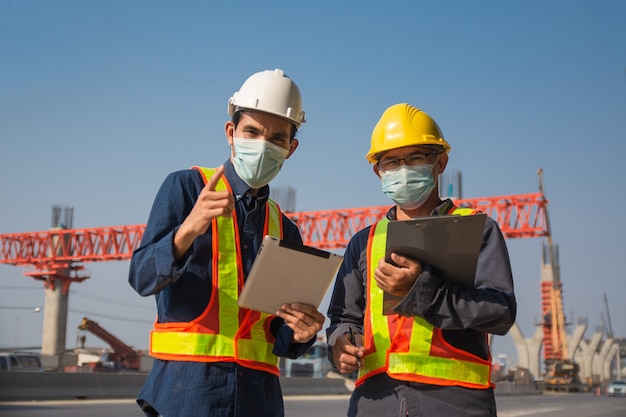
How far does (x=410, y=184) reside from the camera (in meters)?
3.24

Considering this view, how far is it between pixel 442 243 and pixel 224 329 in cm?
85

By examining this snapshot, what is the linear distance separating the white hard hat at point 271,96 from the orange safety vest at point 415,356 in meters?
0.83

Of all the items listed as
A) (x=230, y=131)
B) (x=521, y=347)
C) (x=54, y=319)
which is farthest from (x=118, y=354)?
(x=521, y=347)

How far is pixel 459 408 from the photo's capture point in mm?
2857

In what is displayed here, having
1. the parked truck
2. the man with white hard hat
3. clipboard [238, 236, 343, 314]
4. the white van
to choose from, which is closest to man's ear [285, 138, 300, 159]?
the man with white hard hat

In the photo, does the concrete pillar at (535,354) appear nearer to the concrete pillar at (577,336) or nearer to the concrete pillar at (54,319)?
the concrete pillar at (577,336)

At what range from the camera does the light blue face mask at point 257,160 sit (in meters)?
3.00

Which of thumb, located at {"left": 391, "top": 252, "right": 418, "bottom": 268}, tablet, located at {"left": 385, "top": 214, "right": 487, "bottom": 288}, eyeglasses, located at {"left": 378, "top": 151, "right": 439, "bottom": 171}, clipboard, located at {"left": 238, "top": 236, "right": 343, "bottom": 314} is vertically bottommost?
clipboard, located at {"left": 238, "top": 236, "right": 343, "bottom": 314}

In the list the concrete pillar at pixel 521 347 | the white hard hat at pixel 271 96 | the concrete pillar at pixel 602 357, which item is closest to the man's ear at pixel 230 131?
the white hard hat at pixel 271 96

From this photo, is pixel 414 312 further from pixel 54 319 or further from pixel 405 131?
pixel 54 319

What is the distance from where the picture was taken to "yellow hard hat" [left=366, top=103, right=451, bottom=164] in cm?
333

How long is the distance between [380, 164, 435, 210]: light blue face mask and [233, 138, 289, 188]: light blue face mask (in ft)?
1.67

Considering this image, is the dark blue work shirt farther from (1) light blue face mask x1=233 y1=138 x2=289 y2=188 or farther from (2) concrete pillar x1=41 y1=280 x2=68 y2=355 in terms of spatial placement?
(2) concrete pillar x1=41 y1=280 x2=68 y2=355

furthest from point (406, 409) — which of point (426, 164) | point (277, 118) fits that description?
point (277, 118)
